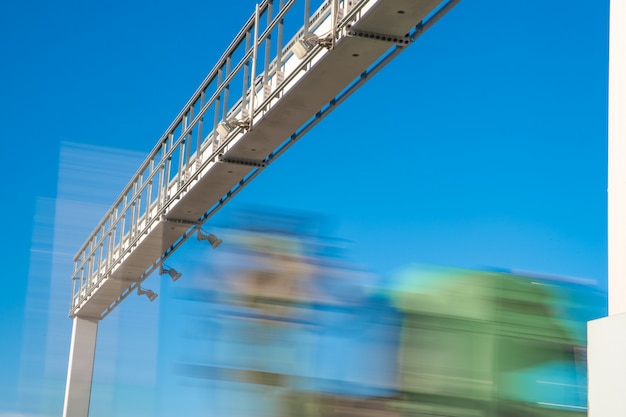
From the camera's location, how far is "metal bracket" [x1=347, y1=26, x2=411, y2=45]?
891 centimetres

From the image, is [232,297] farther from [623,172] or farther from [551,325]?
[623,172]

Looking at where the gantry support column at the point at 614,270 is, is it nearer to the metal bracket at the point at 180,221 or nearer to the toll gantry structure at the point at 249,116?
the toll gantry structure at the point at 249,116

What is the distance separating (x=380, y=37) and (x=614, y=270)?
681 cm

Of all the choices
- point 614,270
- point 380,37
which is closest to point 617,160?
point 614,270

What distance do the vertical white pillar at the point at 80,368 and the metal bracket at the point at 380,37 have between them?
52.8 ft

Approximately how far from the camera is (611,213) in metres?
2.47

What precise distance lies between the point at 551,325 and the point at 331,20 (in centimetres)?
643

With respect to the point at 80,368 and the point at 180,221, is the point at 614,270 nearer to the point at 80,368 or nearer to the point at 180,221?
the point at 180,221

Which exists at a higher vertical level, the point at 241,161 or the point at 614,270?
the point at 241,161

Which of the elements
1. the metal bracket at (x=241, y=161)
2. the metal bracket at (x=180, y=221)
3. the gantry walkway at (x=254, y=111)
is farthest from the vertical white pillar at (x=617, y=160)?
the metal bracket at (x=180, y=221)

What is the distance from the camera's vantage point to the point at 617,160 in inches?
99.0

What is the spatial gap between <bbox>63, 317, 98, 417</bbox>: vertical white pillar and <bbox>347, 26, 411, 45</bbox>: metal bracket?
16.1 m

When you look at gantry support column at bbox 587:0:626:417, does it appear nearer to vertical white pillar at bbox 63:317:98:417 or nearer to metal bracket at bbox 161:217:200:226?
metal bracket at bbox 161:217:200:226

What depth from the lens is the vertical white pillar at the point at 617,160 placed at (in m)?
2.42
